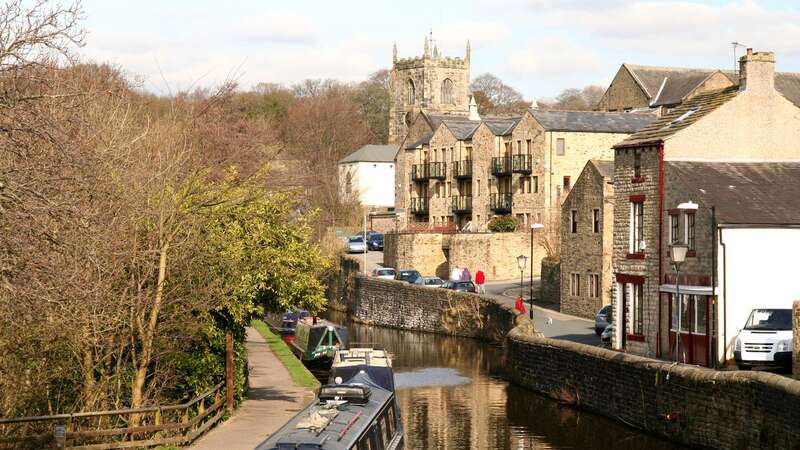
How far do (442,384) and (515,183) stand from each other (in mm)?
37304

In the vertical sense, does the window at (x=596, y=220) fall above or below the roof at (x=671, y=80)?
below

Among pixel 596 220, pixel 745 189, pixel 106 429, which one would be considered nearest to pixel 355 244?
pixel 596 220

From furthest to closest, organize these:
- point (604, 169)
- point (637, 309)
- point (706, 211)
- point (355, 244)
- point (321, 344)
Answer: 1. point (355, 244)
2. point (604, 169)
3. point (321, 344)
4. point (637, 309)
5. point (706, 211)

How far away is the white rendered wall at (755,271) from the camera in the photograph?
33719 millimetres

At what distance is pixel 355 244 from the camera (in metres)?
88.9

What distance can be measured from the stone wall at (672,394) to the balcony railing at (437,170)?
1845 inches

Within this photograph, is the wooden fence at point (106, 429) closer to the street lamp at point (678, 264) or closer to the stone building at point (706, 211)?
the street lamp at point (678, 264)

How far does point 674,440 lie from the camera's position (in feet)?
99.3

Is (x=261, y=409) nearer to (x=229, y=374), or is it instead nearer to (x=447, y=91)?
(x=229, y=374)

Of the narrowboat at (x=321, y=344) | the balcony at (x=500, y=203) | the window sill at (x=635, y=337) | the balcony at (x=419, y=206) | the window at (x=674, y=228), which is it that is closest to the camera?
the window at (x=674, y=228)

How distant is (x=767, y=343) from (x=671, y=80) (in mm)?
55987

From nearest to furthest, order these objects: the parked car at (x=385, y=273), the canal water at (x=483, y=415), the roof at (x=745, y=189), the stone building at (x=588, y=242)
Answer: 1. the canal water at (x=483, y=415)
2. the roof at (x=745, y=189)
3. the stone building at (x=588, y=242)
4. the parked car at (x=385, y=273)

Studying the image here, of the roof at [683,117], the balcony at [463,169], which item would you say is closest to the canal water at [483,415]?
the roof at [683,117]

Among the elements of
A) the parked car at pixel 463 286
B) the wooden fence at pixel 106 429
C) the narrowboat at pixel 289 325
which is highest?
the parked car at pixel 463 286
